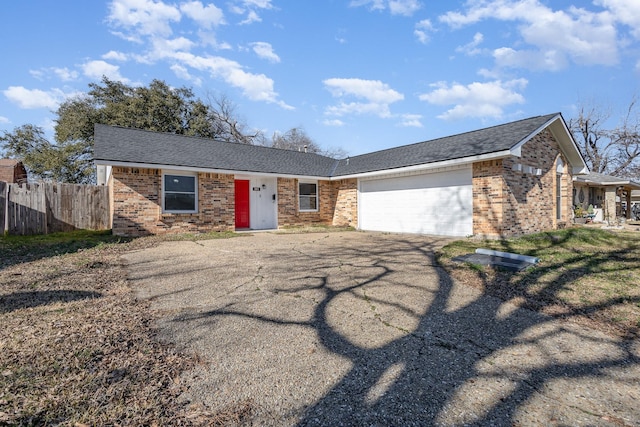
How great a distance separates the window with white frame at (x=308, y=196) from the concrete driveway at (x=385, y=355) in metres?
10.2

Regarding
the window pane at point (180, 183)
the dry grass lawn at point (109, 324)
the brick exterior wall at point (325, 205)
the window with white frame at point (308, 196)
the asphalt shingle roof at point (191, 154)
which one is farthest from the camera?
the window with white frame at point (308, 196)

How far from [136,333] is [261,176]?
443 inches

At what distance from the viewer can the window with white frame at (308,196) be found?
15.4 meters

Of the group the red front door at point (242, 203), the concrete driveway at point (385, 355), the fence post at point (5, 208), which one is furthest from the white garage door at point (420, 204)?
the fence post at point (5, 208)

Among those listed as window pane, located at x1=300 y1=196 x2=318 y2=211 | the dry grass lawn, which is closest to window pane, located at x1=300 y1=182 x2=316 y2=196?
window pane, located at x1=300 y1=196 x2=318 y2=211

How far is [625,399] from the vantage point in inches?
86.4

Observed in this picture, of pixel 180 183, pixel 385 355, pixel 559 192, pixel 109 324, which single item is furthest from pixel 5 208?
pixel 559 192

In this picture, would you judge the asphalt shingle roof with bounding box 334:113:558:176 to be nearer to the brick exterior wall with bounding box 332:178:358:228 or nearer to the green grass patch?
the brick exterior wall with bounding box 332:178:358:228

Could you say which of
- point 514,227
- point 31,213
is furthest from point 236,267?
point 31,213

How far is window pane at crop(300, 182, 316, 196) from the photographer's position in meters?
15.4

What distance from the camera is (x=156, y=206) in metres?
11.2

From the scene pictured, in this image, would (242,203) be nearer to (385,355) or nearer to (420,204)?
(420,204)

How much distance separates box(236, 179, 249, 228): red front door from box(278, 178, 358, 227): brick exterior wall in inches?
58.2

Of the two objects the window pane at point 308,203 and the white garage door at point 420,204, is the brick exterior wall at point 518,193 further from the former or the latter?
the window pane at point 308,203
